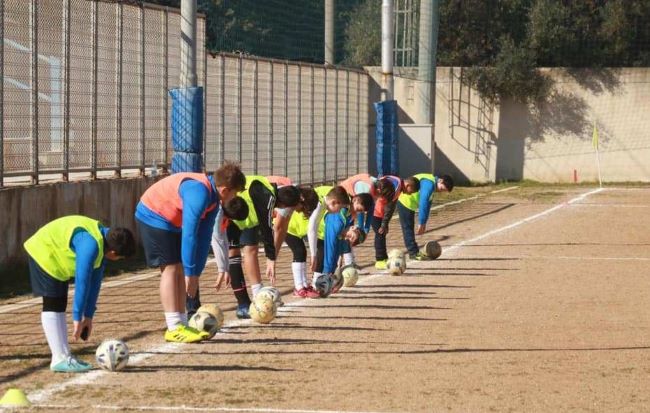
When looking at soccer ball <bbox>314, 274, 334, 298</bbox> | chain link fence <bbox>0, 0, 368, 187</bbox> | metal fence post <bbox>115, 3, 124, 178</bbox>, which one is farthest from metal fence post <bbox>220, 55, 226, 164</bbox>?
soccer ball <bbox>314, 274, 334, 298</bbox>

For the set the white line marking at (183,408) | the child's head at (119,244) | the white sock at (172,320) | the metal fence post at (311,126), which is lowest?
the white line marking at (183,408)

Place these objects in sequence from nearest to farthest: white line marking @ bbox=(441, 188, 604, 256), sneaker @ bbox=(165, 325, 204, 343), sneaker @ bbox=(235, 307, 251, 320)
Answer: sneaker @ bbox=(165, 325, 204, 343)
sneaker @ bbox=(235, 307, 251, 320)
white line marking @ bbox=(441, 188, 604, 256)

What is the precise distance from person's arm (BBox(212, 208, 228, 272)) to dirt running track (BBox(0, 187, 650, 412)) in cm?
58

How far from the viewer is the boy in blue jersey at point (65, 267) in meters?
9.09

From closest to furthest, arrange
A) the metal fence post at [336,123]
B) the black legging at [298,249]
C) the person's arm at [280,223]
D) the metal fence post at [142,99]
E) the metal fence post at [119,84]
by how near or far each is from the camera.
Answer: the person's arm at [280,223], the black legging at [298,249], the metal fence post at [119,84], the metal fence post at [142,99], the metal fence post at [336,123]

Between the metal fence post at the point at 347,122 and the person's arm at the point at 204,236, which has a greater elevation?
the metal fence post at the point at 347,122

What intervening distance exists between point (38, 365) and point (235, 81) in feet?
47.0

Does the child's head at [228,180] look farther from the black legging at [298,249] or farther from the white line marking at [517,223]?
the white line marking at [517,223]

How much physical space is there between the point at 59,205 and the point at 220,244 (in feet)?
17.8

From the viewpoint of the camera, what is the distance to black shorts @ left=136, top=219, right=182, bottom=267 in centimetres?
1050

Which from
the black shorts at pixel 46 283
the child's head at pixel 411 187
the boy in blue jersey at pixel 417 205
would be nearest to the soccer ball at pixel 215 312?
the black shorts at pixel 46 283

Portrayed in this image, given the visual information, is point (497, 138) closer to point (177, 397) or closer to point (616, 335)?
point (616, 335)

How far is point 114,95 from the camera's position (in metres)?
18.7

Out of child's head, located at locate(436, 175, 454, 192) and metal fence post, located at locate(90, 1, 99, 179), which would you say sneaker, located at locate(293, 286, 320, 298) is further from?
metal fence post, located at locate(90, 1, 99, 179)
